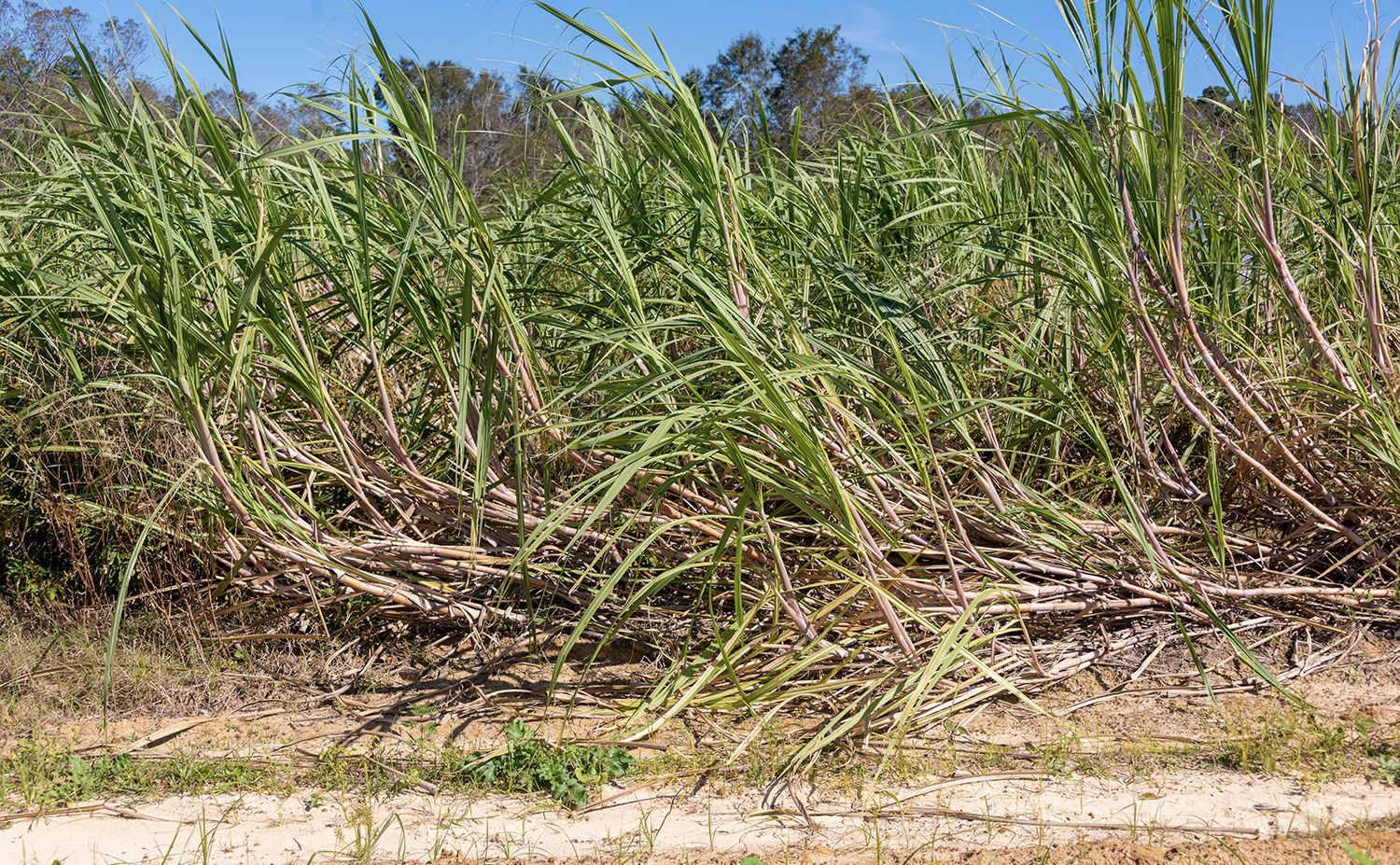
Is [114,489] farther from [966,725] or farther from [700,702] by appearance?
[966,725]

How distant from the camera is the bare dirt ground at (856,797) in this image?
2.11 m

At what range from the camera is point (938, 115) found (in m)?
3.91

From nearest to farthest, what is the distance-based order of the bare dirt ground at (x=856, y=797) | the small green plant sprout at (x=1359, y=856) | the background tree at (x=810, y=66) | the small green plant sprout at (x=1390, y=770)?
the small green plant sprout at (x=1359, y=856), the bare dirt ground at (x=856, y=797), the small green plant sprout at (x=1390, y=770), the background tree at (x=810, y=66)

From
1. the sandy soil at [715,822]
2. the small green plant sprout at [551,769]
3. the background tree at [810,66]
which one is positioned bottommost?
the sandy soil at [715,822]

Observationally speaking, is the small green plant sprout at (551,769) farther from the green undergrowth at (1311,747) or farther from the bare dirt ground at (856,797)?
the green undergrowth at (1311,747)

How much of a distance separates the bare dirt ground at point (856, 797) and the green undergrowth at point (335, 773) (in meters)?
0.03

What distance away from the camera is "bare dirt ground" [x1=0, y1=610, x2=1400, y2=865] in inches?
83.1

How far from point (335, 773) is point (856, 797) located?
1.12 m

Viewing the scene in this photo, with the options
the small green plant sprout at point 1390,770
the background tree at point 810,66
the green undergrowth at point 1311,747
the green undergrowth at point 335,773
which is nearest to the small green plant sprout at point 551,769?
the green undergrowth at point 335,773

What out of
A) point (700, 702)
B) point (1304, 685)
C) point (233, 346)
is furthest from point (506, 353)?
point (1304, 685)

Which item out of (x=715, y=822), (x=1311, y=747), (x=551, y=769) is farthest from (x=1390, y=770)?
(x=551, y=769)

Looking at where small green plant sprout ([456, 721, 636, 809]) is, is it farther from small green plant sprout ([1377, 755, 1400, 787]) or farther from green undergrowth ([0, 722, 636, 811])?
small green plant sprout ([1377, 755, 1400, 787])

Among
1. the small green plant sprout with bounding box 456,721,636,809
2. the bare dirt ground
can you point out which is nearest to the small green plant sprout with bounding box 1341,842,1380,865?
the bare dirt ground

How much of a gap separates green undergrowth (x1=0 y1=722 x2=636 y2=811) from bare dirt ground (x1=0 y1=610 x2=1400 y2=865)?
3cm
